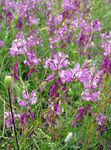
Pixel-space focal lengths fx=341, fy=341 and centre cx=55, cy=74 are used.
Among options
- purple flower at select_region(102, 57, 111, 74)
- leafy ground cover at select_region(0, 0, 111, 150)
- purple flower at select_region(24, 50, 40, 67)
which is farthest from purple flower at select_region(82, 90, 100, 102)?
purple flower at select_region(24, 50, 40, 67)

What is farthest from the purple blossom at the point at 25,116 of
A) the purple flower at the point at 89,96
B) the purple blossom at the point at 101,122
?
the purple blossom at the point at 101,122

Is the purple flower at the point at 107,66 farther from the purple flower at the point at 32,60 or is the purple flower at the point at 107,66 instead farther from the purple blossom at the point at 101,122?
the purple flower at the point at 32,60

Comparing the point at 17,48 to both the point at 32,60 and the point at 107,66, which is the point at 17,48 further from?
the point at 107,66

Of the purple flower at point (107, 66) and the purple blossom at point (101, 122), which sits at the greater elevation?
the purple flower at point (107, 66)

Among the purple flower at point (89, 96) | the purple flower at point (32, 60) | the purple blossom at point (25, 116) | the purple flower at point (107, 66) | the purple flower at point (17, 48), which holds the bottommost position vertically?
the purple blossom at point (25, 116)

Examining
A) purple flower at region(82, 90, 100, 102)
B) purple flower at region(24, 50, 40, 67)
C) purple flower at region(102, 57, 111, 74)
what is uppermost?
purple flower at region(24, 50, 40, 67)

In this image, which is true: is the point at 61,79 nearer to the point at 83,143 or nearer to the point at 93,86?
the point at 93,86

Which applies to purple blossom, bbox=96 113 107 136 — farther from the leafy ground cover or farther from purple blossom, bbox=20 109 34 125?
purple blossom, bbox=20 109 34 125

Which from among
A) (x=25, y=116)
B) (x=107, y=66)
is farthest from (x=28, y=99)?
(x=107, y=66)

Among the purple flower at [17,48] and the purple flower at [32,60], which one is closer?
the purple flower at [17,48]
